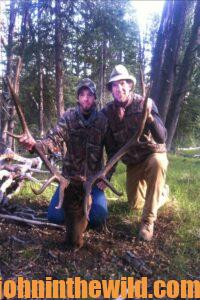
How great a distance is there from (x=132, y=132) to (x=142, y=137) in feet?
0.50

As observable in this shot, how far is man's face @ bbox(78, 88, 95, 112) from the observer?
521cm

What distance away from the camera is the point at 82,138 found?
5.34 metres

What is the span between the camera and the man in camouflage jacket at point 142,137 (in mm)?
5066

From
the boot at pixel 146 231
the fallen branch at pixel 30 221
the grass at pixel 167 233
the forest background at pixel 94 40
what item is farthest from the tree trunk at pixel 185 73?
the fallen branch at pixel 30 221

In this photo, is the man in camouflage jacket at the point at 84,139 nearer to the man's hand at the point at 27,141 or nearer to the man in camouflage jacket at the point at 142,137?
the man in camouflage jacket at the point at 142,137

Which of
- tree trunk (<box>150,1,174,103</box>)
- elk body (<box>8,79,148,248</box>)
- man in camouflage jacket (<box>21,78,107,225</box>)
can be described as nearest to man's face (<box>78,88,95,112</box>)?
man in camouflage jacket (<box>21,78,107,225</box>)

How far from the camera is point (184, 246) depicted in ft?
15.8

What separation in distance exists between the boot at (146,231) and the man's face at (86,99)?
Answer: 1.68 metres

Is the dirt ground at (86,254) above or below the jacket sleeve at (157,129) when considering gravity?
below

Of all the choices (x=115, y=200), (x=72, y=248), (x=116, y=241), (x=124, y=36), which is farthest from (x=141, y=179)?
(x=124, y=36)

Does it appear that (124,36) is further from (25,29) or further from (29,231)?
(29,231)

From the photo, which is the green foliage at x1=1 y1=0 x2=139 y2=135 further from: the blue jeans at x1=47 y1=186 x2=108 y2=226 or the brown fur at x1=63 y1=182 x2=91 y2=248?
the brown fur at x1=63 y1=182 x2=91 y2=248

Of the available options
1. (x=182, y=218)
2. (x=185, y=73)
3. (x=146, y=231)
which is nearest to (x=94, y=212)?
(x=146, y=231)

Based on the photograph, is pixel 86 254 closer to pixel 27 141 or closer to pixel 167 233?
pixel 167 233
